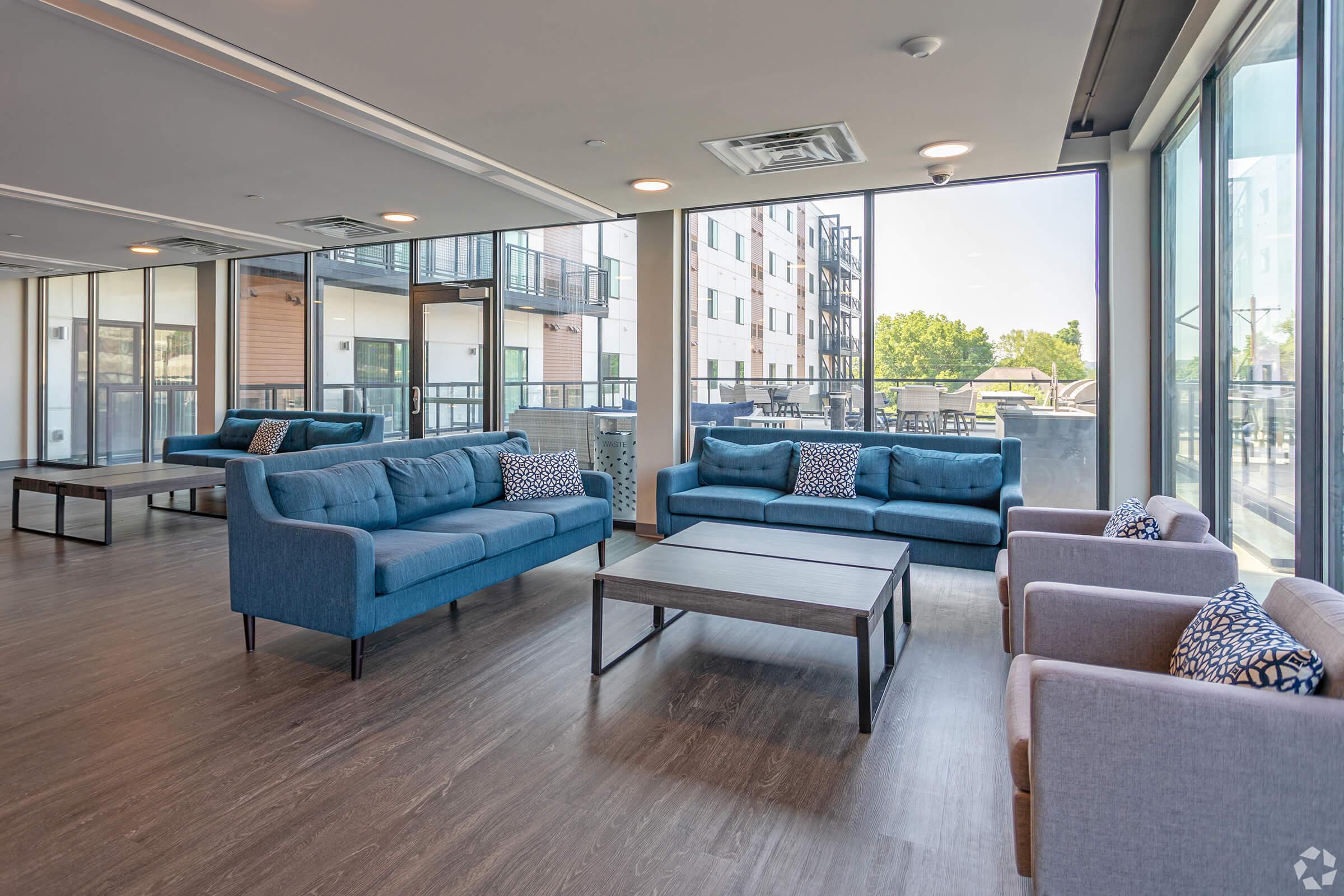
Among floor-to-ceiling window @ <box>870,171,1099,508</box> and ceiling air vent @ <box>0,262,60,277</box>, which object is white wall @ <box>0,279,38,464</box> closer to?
ceiling air vent @ <box>0,262,60,277</box>

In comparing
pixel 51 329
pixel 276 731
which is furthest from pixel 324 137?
pixel 51 329

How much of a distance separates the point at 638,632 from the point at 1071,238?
3.88m

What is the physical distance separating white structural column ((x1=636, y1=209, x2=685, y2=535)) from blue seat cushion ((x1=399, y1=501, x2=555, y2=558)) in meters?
1.83

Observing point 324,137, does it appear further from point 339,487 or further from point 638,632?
point 638,632

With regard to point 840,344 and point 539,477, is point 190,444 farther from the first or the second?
point 840,344

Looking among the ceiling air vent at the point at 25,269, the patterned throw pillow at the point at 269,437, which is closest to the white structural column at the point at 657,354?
the patterned throw pillow at the point at 269,437

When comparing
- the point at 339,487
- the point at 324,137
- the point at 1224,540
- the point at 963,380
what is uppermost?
the point at 324,137

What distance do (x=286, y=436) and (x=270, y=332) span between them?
1.62 metres

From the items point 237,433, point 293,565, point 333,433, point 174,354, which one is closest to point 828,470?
point 293,565

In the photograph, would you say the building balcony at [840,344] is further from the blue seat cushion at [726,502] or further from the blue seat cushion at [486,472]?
the blue seat cushion at [486,472]

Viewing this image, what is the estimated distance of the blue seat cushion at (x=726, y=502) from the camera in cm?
502

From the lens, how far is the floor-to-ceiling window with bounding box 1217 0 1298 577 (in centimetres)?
261

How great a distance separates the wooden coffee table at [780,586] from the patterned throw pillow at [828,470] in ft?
4.36

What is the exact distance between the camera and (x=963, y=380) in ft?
17.4
